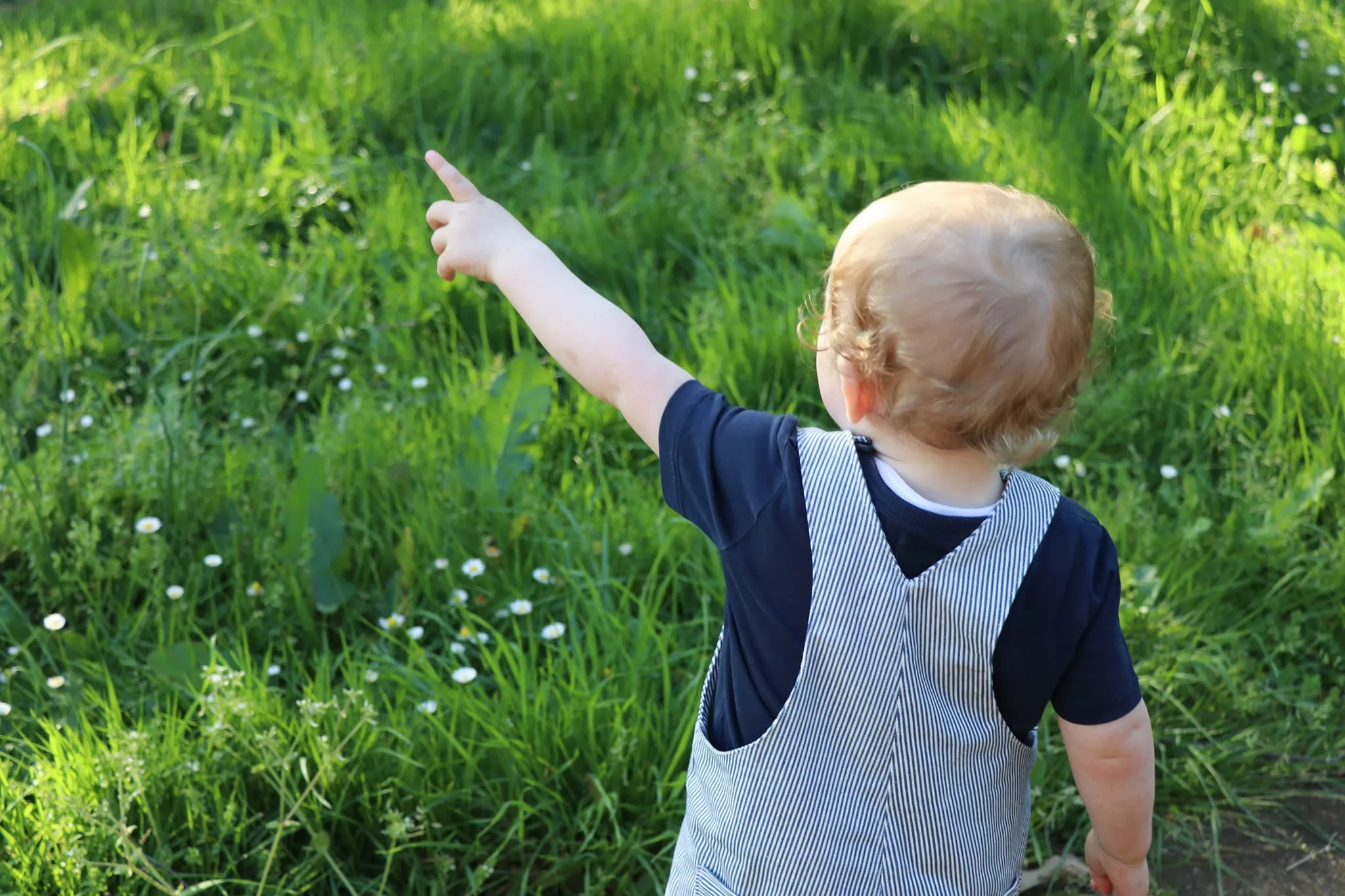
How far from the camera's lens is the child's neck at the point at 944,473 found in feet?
3.80

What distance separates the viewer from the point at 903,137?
11.3 feet

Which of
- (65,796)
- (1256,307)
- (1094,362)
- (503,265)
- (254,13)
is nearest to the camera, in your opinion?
(1094,362)

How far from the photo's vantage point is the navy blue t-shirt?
1141mm

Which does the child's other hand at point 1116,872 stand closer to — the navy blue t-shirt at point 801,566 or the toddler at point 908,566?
the toddler at point 908,566

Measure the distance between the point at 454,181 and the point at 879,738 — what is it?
78cm

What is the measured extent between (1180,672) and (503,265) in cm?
139

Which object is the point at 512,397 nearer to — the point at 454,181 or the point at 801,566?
the point at 454,181

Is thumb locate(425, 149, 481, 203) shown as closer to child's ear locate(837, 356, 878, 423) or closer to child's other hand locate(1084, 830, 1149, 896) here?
child's ear locate(837, 356, 878, 423)

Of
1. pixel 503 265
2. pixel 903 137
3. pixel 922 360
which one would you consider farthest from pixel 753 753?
pixel 903 137

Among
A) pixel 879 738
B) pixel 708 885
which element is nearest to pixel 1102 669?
pixel 879 738

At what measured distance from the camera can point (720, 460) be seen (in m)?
1.20

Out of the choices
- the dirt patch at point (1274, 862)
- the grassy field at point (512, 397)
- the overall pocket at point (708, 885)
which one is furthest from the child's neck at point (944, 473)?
the dirt patch at point (1274, 862)

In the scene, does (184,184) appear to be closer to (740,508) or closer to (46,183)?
(46,183)

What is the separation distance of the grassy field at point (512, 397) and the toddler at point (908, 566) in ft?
2.20
